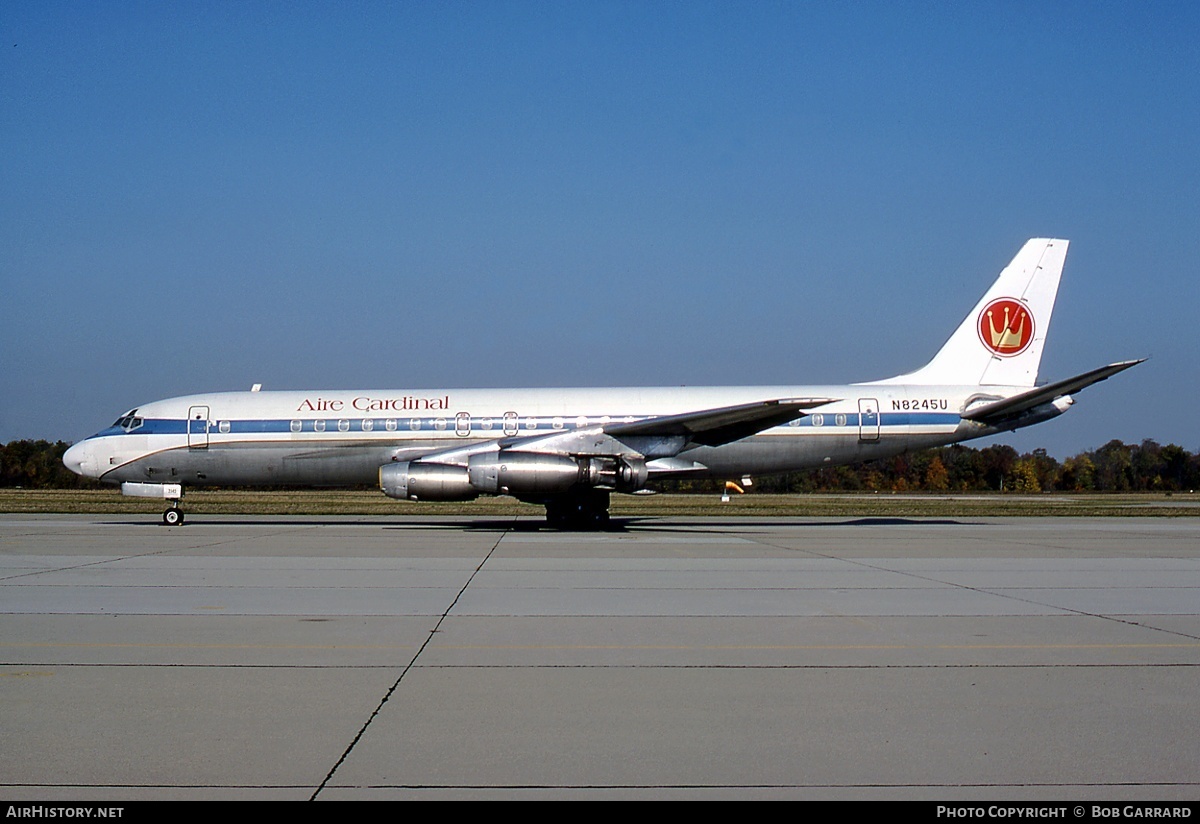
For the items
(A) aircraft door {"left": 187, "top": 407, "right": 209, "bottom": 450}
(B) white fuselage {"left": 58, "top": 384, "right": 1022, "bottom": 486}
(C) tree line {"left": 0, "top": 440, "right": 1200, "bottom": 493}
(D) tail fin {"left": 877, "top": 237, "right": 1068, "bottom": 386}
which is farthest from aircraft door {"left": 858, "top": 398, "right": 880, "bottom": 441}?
(C) tree line {"left": 0, "top": 440, "right": 1200, "bottom": 493}

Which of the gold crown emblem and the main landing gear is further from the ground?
the gold crown emblem

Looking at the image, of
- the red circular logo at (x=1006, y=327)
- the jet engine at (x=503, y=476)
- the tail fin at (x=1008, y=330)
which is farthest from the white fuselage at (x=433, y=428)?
the jet engine at (x=503, y=476)

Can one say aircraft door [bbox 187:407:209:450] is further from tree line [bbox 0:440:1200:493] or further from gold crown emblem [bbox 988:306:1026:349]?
tree line [bbox 0:440:1200:493]

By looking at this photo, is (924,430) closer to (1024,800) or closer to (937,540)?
(937,540)

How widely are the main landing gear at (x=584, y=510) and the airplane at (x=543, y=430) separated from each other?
0.03 m

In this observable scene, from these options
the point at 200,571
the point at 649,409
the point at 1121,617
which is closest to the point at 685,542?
the point at 649,409

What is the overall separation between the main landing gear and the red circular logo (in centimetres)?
1040

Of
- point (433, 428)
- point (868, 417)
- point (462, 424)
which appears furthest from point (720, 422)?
point (433, 428)

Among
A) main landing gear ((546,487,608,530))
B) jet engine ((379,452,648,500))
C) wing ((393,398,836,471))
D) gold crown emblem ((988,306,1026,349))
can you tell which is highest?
gold crown emblem ((988,306,1026,349))

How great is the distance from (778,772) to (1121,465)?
129 meters

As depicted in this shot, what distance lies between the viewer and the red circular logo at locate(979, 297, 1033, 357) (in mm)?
25406

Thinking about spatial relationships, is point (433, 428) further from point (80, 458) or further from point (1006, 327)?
point (1006, 327)

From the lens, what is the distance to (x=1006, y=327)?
25.4 m

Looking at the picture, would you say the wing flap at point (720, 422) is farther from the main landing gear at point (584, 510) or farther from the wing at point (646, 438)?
the main landing gear at point (584, 510)
